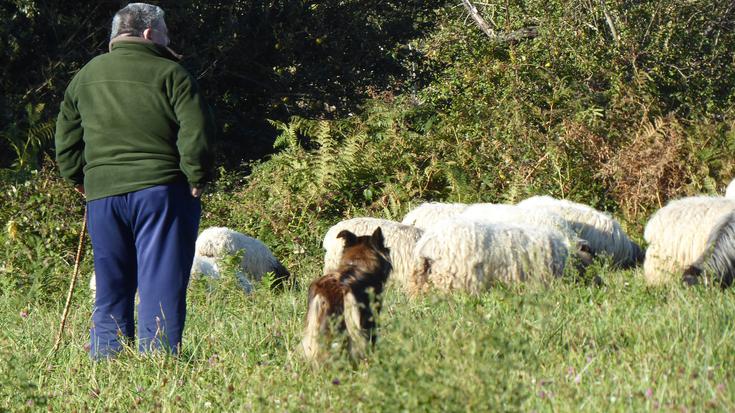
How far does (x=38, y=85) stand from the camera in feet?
42.7

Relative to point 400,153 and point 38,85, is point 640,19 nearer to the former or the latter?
point 400,153

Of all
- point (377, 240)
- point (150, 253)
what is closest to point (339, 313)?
point (377, 240)

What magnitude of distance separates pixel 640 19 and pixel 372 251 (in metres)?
10.8

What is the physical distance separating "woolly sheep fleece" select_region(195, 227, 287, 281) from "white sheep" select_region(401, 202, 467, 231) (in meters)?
1.44

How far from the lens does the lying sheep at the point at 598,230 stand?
349 inches

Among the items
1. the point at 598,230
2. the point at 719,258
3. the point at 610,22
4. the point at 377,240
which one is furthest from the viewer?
the point at 610,22

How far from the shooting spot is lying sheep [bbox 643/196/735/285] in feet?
22.9

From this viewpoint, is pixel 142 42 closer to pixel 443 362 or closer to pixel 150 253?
pixel 150 253

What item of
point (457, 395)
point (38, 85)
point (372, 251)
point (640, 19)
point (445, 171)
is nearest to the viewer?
point (457, 395)

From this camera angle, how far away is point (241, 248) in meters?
9.55

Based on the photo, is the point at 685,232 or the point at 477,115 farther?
the point at 477,115

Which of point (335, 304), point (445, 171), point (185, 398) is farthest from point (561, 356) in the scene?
point (445, 171)

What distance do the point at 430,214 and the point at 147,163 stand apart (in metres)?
4.17

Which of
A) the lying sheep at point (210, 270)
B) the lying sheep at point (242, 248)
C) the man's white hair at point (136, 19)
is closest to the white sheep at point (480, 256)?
the lying sheep at point (210, 270)
